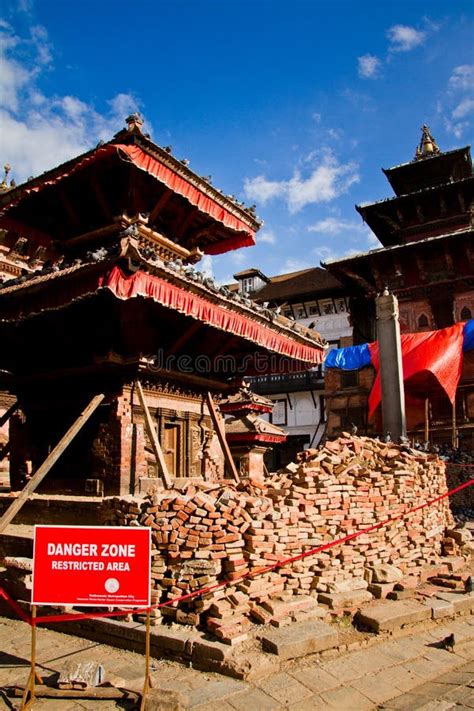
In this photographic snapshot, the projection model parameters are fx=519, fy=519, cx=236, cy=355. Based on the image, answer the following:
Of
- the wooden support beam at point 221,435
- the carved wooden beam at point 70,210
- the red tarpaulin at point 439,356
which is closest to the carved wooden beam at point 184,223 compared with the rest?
the carved wooden beam at point 70,210

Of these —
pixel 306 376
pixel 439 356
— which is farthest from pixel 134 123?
pixel 306 376

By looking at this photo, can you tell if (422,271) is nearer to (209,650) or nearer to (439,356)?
(439,356)

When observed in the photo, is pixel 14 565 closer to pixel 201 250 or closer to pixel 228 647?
pixel 228 647

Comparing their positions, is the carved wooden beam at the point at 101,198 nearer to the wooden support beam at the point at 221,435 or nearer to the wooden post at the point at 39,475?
the wooden post at the point at 39,475

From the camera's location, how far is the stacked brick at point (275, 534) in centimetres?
587

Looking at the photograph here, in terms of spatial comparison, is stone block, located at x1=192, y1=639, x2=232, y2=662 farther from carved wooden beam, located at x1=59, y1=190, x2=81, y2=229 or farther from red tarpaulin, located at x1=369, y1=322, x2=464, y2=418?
red tarpaulin, located at x1=369, y1=322, x2=464, y2=418

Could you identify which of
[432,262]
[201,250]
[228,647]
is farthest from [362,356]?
[228,647]

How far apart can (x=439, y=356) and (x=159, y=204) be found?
51.1 feet

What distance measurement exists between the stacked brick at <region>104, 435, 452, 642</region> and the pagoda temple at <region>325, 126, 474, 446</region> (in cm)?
1496

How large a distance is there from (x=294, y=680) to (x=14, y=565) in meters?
4.01

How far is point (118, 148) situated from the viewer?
8227 millimetres

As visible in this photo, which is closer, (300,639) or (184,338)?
(300,639)

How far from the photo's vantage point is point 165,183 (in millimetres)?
9008

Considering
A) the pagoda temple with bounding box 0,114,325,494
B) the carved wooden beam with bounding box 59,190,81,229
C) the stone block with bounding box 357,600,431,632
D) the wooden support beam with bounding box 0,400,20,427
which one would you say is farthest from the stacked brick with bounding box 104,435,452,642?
the carved wooden beam with bounding box 59,190,81,229
